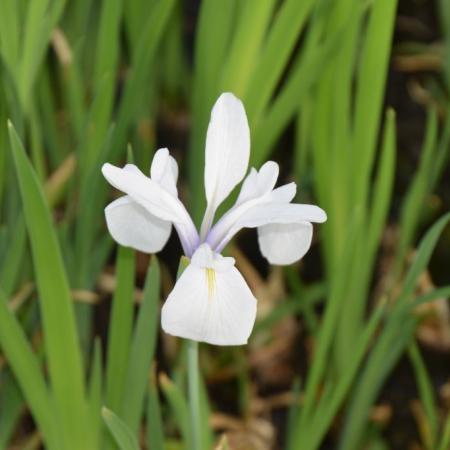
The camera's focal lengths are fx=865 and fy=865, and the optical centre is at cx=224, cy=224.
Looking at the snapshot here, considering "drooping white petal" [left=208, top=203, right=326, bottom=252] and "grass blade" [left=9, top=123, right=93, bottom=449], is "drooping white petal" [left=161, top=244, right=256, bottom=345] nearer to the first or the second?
"drooping white petal" [left=208, top=203, right=326, bottom=252]

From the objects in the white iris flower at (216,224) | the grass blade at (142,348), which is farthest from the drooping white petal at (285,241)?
the grass blade at (142,348)

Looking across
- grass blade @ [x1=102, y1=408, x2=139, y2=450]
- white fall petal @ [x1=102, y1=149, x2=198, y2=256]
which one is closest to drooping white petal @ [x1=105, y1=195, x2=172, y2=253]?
white fall petal @ [x1=102, y1=149, x2=198, y2=256]

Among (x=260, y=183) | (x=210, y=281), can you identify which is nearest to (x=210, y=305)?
(x=210, y=281)

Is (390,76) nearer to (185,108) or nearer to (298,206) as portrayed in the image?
(185,108)

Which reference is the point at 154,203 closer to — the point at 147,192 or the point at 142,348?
the point at 147,192

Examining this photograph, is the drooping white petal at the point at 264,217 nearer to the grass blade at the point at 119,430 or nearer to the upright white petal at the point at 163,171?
the upright white petal at the point at 163,171
